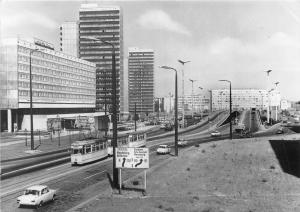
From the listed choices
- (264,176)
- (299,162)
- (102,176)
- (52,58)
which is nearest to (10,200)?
(102,176)

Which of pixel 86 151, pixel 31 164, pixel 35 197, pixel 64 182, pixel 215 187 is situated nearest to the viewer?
pixel 35 197

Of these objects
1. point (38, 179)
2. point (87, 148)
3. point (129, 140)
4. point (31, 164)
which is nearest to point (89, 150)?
point (87, 148)

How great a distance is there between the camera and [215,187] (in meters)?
30.9

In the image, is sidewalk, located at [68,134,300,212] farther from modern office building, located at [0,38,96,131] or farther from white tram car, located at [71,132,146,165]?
modern office building, located at [0,38,96,131]

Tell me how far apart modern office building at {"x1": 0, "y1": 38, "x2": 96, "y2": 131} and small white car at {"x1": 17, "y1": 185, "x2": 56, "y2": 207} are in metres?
68.0

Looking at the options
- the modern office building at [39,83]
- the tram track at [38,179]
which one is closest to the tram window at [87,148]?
the tram track at [38,179]

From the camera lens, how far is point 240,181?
107 ft

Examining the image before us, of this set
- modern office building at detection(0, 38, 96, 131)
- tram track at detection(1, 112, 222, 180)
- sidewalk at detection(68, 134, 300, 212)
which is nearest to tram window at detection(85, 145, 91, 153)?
tram track at detection(1, 112, 222, 180)

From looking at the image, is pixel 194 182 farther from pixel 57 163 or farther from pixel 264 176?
pixel 57 163

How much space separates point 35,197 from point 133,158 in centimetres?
718

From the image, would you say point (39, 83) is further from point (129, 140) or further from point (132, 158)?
point (132, 158)

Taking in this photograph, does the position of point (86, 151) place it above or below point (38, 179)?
above

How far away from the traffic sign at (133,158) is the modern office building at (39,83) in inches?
2668

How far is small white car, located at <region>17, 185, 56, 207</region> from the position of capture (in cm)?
2594
